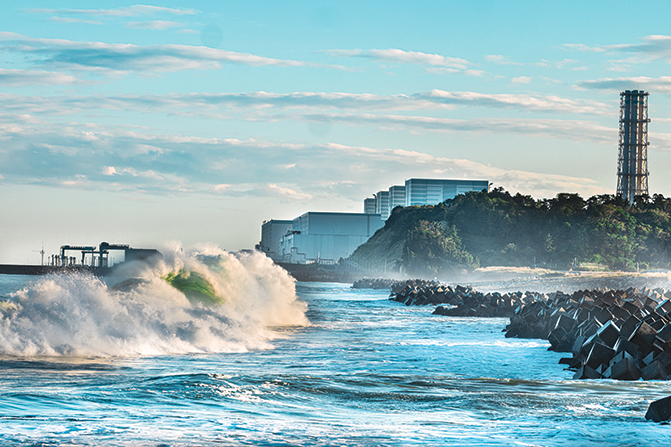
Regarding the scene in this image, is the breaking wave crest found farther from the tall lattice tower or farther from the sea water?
the tall lattice tower

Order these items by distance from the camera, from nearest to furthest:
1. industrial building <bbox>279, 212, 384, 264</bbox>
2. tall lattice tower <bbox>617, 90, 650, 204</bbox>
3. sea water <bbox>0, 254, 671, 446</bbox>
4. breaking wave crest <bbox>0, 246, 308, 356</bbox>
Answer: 1. sea water <bbox>0, 254, 671, 446</bbox>
2. breaking wave crest <bbox>0, 246, 308, 356</bbox>
3. tall lattice tower <bbox>617, 90, 650, 204</bbox>
4. industrial building <bbox>279, 212, 384, 264</bbox>

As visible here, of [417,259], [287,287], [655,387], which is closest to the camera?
[655,387]

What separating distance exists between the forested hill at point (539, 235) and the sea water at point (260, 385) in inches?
4377

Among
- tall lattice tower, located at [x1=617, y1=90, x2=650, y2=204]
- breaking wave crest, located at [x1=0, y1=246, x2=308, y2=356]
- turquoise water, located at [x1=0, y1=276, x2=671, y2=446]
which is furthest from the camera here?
tall lattice tower, located at [x1=617, y1=90, x2=650, y2=204]

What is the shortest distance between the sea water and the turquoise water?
27 millimetres

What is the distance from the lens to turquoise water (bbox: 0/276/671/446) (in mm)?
6746

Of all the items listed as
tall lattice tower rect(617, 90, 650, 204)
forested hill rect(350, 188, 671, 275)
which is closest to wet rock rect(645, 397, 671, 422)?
forested hill rect(350, 188, 671, 275)

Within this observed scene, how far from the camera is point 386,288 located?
88000mm

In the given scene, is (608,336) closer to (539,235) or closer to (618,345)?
(618,345)

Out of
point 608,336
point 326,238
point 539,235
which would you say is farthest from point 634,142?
point 608,336

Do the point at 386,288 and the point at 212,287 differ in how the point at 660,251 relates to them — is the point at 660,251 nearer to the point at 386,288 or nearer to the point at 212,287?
the point at 386,288

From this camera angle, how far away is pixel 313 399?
9102mm

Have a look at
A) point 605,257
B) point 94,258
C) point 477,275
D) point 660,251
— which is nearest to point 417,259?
point 477,275

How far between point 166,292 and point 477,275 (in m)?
95.9
